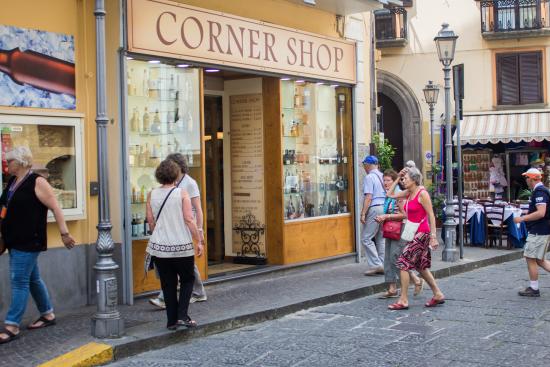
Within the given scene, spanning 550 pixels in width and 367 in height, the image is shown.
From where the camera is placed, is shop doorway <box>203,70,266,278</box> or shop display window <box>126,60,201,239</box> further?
shop doorway <box>203,70,266,278</box>

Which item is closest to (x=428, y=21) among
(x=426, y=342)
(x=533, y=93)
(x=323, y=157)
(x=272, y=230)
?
(x=533, y=93)

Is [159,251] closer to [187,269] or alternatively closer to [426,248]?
[187,269]

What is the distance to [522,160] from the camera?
24.6 meters

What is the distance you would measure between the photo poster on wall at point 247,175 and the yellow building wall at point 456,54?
13984mm

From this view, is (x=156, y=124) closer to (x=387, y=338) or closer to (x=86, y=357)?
(x=86, y=357)

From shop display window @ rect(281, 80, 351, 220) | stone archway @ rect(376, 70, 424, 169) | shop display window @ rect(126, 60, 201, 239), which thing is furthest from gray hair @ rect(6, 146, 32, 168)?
stone archway @ rect(376, 70, 424, 169)

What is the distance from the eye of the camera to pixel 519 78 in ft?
82.9

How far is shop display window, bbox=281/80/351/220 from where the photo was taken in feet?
41.7

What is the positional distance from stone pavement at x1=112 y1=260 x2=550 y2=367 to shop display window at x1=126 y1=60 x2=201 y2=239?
2554mm

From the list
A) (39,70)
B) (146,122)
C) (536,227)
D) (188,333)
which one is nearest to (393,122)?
(536,227)

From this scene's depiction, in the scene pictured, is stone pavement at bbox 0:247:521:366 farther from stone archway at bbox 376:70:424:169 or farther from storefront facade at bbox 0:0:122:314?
stone archway at bbox 376:70:424:169

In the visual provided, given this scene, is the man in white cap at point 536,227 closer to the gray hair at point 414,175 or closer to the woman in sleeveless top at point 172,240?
the gray hair at point 414,175

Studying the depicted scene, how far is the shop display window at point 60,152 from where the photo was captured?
8.85 meters

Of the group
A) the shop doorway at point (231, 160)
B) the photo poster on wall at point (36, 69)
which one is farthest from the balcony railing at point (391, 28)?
the photo poster on wall at point (36, 69)
